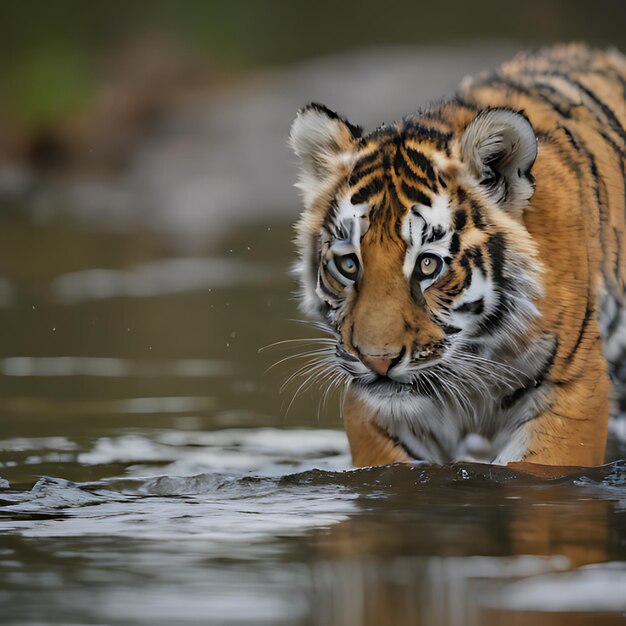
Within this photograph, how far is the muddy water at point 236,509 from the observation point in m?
2.80

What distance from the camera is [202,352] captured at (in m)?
6.76

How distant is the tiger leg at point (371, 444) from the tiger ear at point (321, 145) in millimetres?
677

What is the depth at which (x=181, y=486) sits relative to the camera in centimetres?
419

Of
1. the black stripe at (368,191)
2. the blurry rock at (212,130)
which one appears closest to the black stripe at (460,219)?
the black stripe at (368,191)

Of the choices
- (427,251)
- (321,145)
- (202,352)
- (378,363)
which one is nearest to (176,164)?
(202,352)

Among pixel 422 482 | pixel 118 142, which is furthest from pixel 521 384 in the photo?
pixel 118 142

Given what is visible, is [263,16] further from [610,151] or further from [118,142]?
[610,151]

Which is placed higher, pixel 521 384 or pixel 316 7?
pixel 316 7

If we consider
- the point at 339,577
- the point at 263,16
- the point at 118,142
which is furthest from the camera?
the point at 263,16

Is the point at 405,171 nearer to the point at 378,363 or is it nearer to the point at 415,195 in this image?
the point at 415,195

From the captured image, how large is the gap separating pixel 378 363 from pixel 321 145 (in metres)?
0.92

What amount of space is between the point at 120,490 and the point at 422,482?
0.87 m

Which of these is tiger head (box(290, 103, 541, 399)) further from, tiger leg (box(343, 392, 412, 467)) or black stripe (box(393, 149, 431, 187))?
tiger leg (box(343, 392, 412, 467))

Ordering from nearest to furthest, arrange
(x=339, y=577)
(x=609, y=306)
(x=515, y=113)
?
1. (x=339, y=577)
2. (x=515, y=113)
3. (x=609, y=306)
